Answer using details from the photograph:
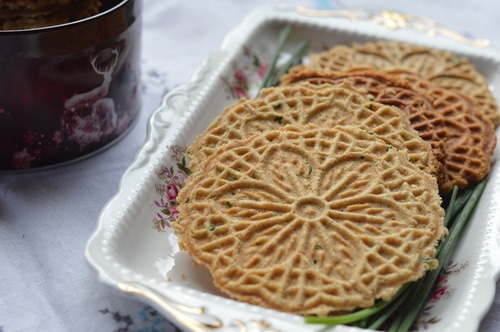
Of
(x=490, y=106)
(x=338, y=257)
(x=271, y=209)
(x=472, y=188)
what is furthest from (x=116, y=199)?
(x=490, y=106)

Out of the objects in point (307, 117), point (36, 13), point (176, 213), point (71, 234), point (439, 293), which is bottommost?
point (71, 234)

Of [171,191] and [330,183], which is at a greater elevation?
[330,183]

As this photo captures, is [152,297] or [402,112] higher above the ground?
[402,112]

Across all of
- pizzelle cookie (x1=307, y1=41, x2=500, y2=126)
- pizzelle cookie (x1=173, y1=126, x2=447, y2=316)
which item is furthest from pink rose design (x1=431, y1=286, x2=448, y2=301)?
pizzelle cookie (x1=307, y1=41, x2=500, y2=126)

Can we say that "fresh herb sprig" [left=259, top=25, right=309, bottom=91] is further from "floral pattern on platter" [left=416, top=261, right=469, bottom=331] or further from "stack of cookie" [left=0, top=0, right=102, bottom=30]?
"floral pattern on platter" [left=416, top=261, right=469, bottom=331]

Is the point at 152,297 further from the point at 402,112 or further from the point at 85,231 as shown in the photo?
the point at 402,112

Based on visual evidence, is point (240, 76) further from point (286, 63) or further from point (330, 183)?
point (330, 183)

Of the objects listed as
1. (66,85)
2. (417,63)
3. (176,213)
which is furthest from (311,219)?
(417,63)

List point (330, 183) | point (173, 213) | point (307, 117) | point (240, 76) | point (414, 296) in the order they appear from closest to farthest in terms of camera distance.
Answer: point (414, 296) < point (330, 183) < point (173, 213) < point (307, 117) < point (240, 76)
